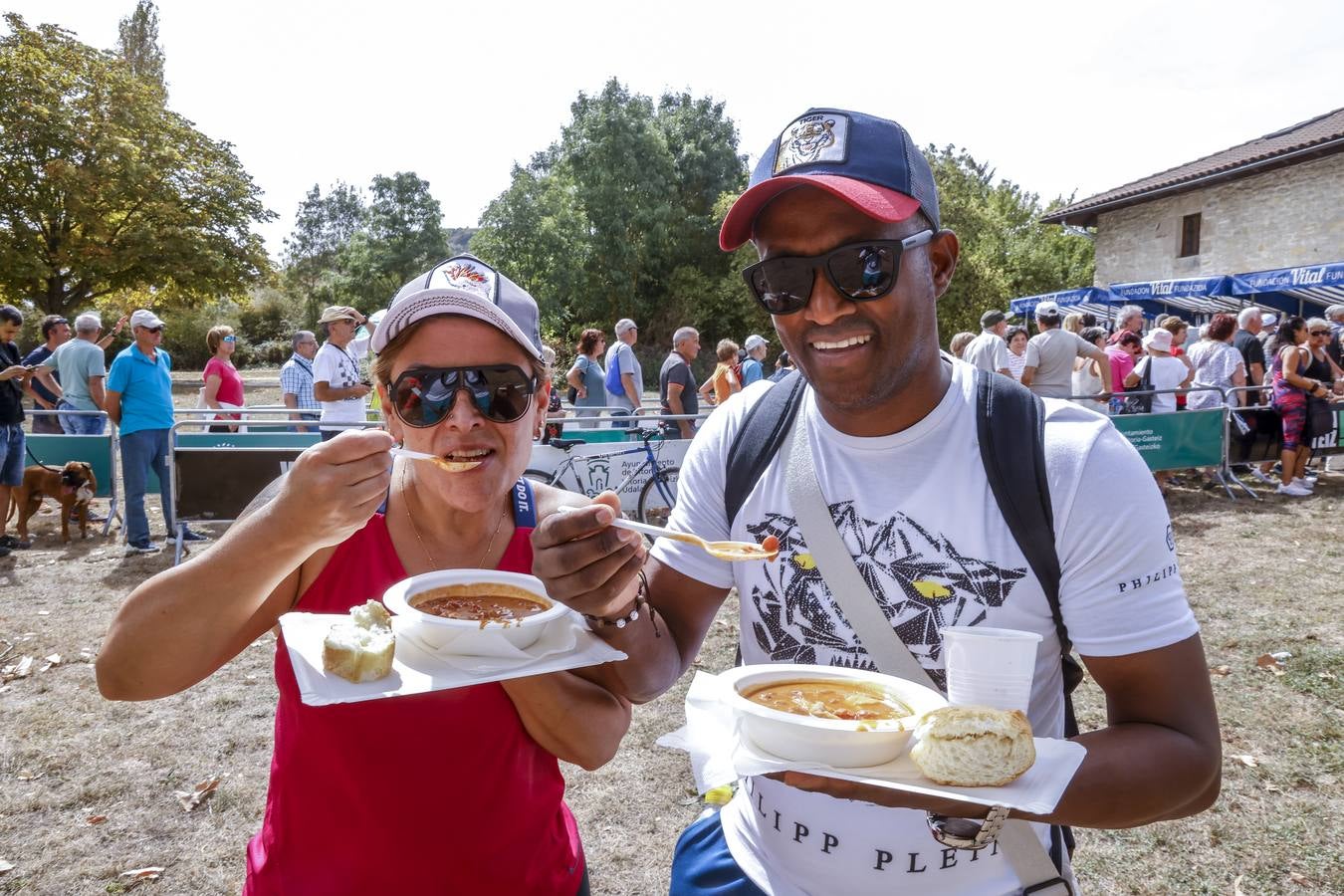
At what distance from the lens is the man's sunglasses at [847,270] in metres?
1.81

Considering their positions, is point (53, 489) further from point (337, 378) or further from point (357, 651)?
point (357, 651)

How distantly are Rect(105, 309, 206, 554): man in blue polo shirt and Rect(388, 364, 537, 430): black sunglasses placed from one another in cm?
806

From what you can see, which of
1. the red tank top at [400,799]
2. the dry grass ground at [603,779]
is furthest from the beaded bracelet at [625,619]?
the dry grass ground at [603,779]

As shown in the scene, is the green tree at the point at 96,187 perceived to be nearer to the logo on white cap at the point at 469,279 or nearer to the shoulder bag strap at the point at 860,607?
the logo on white cap at the point at 469,279

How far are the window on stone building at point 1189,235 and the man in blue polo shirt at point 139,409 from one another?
1253 inches

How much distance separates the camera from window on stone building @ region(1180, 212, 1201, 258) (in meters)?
28.9

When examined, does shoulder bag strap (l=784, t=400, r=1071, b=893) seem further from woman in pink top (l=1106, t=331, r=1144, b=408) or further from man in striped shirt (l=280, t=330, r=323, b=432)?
woman in pink top (l=1106, t=331, r=1144, b=408)

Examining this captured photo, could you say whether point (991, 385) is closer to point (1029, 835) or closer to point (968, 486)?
point (968, 486)

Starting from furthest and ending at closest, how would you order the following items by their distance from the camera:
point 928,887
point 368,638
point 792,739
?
point 928,887 → point 368,638 → point 792,739

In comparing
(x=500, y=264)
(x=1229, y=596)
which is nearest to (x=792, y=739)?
(x=1229, y=596)

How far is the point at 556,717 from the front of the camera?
195 cm

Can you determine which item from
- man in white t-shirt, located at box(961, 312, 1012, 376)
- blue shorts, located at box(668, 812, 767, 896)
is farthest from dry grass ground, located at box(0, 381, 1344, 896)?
man in white t-shirt, located at box(961, 312, 1012, 376)

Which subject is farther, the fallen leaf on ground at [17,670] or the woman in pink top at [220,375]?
the woman in pink top at [220,375]

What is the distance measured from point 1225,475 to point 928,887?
12.3 m
